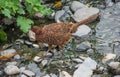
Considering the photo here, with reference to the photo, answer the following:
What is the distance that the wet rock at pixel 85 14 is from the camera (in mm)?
7199

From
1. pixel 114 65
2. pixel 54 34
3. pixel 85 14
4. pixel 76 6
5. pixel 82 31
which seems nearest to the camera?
pixel 114 65

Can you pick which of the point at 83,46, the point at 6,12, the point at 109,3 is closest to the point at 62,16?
the point at 109,3

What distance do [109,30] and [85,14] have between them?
0.57 meters

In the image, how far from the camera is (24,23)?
6473mm

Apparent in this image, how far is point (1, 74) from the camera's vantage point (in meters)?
6.07

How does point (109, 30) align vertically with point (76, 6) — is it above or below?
below

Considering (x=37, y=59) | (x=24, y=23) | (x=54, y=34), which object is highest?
(x=24, y=23)

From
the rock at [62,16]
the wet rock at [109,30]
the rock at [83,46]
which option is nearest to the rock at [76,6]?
the rock at [62,16]

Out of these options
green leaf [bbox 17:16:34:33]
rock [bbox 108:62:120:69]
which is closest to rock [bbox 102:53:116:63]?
rock [bbox 108:62:120:69]

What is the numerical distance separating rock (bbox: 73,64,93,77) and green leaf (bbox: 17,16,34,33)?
1.02 m

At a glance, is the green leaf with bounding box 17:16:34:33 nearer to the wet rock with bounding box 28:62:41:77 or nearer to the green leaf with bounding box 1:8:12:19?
the green leaf with bounding box 1:8:12:19

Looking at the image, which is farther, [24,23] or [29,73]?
[24,23]

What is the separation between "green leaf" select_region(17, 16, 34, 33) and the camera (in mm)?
6367

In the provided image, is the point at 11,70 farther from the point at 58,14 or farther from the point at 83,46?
the point at 58,14
